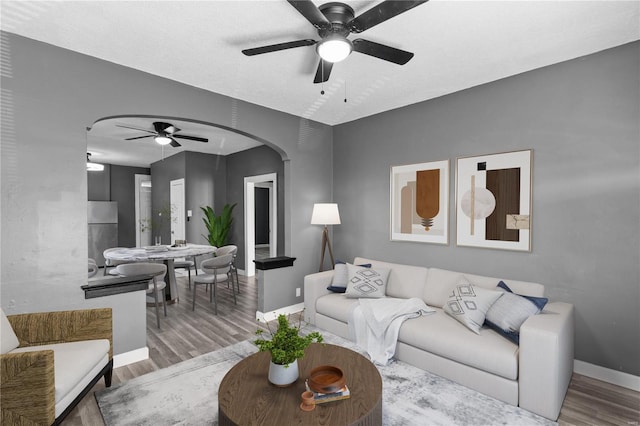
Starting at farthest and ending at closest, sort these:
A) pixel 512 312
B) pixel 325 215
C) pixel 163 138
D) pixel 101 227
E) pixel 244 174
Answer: pixel 101 227 < pixel 244 174 < pixel 163 138 < pixel 325 215 < pixel 512 312

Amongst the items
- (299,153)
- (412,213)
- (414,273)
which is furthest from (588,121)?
(299,153)

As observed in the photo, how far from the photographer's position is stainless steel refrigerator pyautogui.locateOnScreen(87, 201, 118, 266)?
7430 mm

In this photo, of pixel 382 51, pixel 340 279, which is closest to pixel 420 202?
pixel 340 279

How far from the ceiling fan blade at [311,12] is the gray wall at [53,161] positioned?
75.6 inches

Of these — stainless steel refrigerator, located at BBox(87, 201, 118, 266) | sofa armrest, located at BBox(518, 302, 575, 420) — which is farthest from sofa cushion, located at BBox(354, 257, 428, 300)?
stainless steel refrigerator, located at BBox(87, 201, 118, 266)

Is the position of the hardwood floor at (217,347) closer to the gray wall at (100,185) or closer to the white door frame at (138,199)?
the white door frame at (138,199)

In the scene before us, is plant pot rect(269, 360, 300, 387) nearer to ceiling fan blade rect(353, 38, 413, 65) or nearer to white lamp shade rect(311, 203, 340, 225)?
ceiling fan blade rect(353, 38, 413, 65)

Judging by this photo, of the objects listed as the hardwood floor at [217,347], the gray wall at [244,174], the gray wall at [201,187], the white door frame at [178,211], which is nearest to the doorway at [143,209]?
the white door frame at [178,211]

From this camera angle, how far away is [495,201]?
3184mm

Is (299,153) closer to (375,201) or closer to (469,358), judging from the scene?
(375,201)

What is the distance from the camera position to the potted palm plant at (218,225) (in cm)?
641

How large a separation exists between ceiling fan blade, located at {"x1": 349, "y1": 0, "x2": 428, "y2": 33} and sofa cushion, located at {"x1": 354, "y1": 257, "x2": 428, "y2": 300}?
2.46 meters

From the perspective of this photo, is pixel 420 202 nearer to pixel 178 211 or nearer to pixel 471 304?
pixel 471 304

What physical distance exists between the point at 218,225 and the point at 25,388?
189 inches
